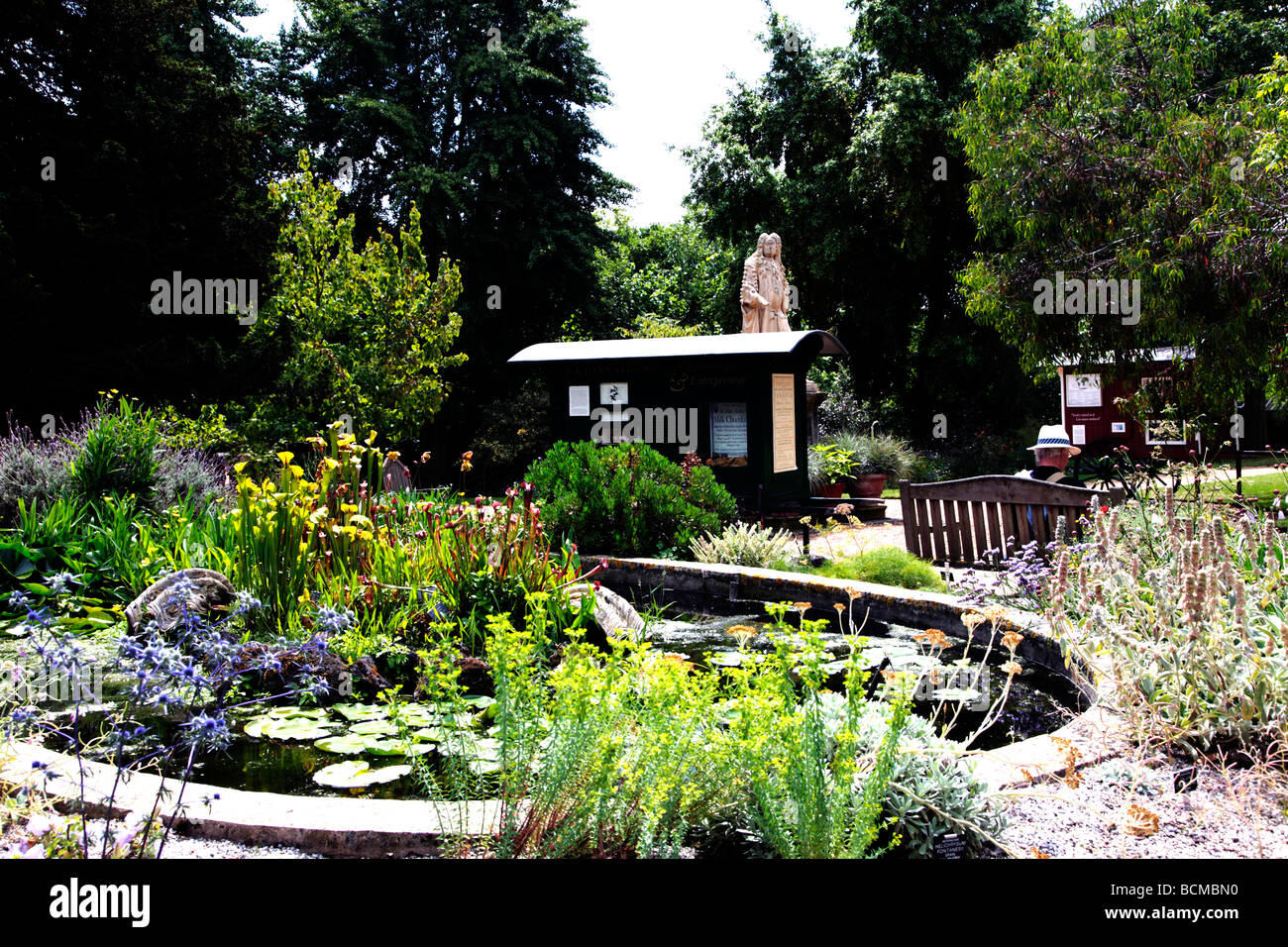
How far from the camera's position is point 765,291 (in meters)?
16.3

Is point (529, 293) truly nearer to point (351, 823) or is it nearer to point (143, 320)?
point (143, 320)

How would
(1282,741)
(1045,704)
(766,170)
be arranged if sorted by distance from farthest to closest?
(766,170) < (1045,704) < (1282,741)

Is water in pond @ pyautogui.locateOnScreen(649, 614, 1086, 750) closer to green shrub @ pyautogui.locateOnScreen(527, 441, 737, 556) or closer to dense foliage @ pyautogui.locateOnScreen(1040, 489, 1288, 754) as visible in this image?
dense foliage @ pyautogui.locateOnScreen(1040, 489, 1288, 754)

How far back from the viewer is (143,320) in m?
14.2

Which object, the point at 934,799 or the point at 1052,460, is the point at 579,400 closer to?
the point at 1052,460

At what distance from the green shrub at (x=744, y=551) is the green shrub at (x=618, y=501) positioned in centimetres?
38

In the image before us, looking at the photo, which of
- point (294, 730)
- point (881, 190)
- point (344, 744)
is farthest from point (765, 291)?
point (344, 744)

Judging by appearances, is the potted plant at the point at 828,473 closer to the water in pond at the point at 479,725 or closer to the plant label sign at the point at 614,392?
the plant label sign at the point at 614,392

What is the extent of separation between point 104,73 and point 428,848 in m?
15.9

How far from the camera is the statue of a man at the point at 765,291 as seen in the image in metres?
16.1

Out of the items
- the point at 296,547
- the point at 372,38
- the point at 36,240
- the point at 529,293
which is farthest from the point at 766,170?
the point at 296,547

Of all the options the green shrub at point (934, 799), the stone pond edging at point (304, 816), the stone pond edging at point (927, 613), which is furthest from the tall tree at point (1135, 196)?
the stone pond edging at point (304, 816)

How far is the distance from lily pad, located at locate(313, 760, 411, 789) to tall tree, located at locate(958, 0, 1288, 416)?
386 inches

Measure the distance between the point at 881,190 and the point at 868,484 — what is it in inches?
394
